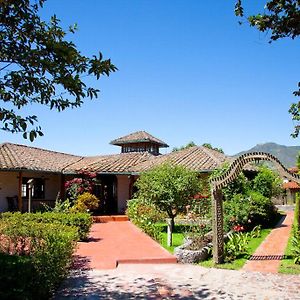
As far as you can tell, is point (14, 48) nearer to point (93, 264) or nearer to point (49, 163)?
point (93, 264)

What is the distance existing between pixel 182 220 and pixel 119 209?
20.6ft

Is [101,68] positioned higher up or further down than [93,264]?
higher up

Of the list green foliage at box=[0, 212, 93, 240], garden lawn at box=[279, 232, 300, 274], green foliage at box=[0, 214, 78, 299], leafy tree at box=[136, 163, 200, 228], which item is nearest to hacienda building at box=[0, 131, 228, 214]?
leafy tree at box=[136, 163, 200, 228]

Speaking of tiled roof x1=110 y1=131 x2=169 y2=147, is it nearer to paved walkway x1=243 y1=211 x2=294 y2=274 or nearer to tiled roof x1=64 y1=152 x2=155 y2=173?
tiled roof x1=64 y1=152 x2=155 y2=173

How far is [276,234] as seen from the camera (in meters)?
16.2

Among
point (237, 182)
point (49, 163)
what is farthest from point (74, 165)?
point (237, 182)

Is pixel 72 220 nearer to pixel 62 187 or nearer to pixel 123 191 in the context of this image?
pixel 123 191

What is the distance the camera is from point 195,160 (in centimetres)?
2264

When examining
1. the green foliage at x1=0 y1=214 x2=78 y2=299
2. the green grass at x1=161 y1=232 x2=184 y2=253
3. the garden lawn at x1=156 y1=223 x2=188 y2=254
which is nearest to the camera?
the green foliage at x1=0 y1=214 x2=78 y2=299

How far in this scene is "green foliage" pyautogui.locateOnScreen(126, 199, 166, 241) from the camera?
15203 mm

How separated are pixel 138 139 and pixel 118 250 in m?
17.6

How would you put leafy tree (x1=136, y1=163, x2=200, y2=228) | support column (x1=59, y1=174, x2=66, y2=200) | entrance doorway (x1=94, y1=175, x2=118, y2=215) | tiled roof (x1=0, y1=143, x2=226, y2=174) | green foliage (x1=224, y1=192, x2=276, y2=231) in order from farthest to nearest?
support column (x1=59, y1=174, x2=66, y2=200)
entrance doorway (x1=94, y1=175, x2=118, y2=215)
tiled roof (x1=0, y1=143, x2=226, y2=174)
green foliage (x1=224, y1=192, x2=276, y2=231)
leafy tree (x1=136, y1=163, x2=200, y2=228)

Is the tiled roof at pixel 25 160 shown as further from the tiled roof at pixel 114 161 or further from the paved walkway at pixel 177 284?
the paved walkway at pixel 177 284

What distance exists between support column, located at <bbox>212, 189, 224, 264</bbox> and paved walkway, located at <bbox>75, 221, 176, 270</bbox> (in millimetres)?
1252
